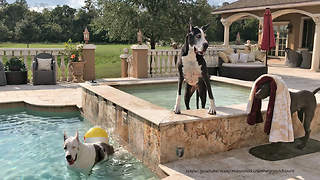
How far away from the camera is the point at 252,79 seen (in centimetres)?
1007

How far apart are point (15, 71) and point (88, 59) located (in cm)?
210

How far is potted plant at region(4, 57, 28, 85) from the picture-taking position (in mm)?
8766

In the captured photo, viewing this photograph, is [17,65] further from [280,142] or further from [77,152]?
[280,142]

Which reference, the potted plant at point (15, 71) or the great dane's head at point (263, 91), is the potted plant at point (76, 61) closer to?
the potted plant at point (15, 71)

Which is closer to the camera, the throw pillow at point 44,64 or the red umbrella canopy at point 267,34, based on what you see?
the throw pillow at point 44,64

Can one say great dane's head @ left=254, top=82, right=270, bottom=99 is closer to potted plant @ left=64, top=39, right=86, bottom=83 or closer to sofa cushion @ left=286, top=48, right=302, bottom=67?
potted plant @ left=64, top=39, right=86, bottom=83

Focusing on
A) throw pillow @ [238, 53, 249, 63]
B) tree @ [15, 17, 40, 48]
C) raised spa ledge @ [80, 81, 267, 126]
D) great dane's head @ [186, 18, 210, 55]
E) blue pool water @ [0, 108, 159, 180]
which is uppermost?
tree @ [15, 17, 40, 48]

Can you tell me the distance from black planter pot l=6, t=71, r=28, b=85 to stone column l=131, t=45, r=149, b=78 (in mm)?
3267

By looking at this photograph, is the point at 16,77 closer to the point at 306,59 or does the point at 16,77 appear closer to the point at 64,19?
the point at 306,59

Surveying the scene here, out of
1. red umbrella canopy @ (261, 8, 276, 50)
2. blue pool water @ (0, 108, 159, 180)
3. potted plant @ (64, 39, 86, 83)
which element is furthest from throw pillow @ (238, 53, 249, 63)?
blue pool water @ (0, 108, 159, 180)

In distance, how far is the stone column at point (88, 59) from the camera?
953cm

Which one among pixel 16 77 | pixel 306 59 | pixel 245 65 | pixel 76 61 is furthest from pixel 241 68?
pixel 16 77

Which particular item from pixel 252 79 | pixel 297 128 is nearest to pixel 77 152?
pixel 297 128

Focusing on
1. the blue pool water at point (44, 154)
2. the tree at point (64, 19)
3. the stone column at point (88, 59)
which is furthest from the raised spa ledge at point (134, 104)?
the tree at point (64, 19)
